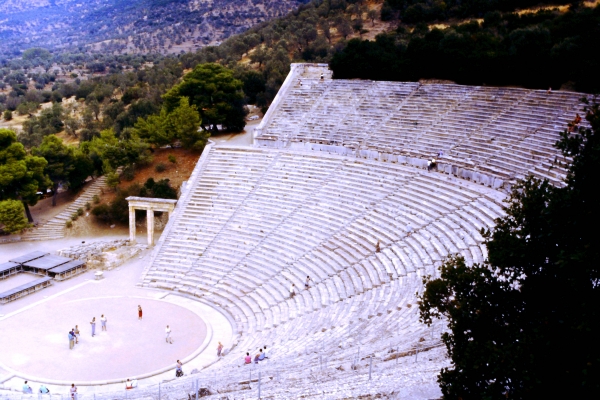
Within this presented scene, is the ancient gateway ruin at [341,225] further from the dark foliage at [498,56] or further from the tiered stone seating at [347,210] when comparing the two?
the dark foliage at [498,56]

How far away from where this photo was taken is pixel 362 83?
105ft

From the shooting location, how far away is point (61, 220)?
31.7 meters

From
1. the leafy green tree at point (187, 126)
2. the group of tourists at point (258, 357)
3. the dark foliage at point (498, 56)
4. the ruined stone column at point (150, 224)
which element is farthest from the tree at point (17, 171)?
the group of tourists at point (258, 357)

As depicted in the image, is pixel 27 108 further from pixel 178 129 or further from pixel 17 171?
pixel 178 129

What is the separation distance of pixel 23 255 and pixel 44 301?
210 inches

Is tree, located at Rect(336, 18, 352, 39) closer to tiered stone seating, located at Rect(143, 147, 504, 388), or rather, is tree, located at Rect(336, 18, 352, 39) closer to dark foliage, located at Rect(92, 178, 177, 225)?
tiered stone seating, located at Rect(143, 147, 504, 388)

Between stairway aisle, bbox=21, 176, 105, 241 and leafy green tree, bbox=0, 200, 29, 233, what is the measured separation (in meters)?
1.24

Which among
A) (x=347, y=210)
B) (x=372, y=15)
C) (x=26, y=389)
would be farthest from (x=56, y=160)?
(x=372, y=15)

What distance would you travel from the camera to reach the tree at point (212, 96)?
113 ft

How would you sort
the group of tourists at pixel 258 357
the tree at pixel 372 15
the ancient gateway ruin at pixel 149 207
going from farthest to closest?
the tree at pixel 372 15
the ancient gateway ruin at pixel 149 207
the group of tourists at pixel 258 357

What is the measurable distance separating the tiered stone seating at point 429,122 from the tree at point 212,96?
3267mm

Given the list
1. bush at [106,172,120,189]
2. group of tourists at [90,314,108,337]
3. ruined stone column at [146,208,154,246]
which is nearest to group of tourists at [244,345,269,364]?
group of tourists at [90,314,108,337]

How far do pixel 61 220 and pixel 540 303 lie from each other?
29.0 meters

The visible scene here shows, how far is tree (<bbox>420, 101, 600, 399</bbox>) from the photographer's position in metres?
6.45
